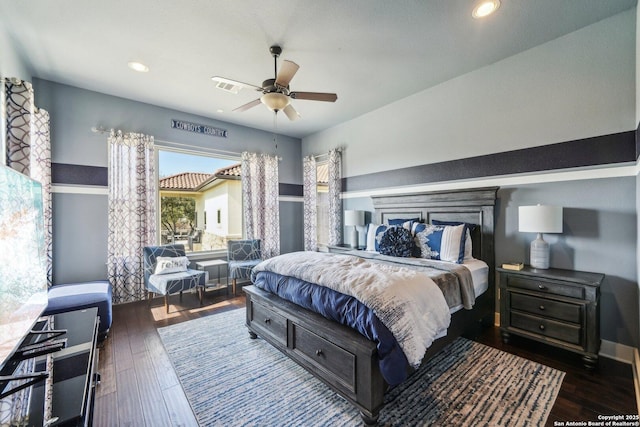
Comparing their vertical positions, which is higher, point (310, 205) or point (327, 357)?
point (310, 205)

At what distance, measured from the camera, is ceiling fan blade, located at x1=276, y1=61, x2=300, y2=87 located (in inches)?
94.2

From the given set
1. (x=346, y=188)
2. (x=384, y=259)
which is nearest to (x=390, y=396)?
(x=384, y=259)

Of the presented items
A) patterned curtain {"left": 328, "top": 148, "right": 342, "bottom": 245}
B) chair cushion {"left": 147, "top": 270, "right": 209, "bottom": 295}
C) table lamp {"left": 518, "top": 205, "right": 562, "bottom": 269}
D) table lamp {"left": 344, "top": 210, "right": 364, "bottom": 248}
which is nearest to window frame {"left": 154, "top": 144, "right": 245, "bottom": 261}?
chair cushion {"left": 147, "top": 270, "right": 209, "bottom": 295}

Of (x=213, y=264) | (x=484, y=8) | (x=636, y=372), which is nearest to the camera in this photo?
(x=636, y=372)

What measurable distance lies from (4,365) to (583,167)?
14.6 ft

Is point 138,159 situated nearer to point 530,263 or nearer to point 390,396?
point 390,396

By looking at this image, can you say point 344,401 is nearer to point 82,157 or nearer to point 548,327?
point 548,327

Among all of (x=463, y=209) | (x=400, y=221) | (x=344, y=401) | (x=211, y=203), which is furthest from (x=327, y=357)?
(x=211, y=203)

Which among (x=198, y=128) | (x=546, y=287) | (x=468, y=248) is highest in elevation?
(x=198, y=128)

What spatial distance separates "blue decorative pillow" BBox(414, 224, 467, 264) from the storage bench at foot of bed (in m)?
1.76

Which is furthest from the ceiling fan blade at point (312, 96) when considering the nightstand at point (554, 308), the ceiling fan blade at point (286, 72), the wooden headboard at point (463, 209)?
the nightstand at point (554, 308)

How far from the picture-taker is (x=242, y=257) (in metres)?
4.85

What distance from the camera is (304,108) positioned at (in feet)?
14.8

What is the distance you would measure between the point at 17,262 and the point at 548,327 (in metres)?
4.06
